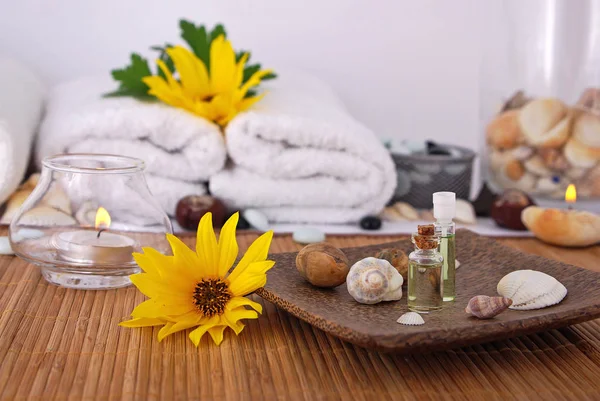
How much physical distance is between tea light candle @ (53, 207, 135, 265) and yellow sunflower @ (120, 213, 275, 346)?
0.13 meters

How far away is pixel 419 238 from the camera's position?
713mm

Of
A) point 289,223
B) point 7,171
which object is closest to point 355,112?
point 289,223

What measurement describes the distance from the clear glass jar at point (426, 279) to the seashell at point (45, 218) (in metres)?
0.41

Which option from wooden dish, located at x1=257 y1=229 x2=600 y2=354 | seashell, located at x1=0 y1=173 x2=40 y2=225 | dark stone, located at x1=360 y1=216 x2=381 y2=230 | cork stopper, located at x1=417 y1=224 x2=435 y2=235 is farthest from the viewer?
dark stone, located at x1=360 y1=216 x2=381 y2=230

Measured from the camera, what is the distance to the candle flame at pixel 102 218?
0.89 metres

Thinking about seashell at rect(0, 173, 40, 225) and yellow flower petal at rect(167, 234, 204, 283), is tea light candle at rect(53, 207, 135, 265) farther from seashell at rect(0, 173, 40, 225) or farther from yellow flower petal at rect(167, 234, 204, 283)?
seashell at rect(0, 173, 40, 225)

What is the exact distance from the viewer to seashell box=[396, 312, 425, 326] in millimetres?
661

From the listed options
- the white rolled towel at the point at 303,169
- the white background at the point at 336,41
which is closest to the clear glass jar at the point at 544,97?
the white rolled towel at the point at 303,169

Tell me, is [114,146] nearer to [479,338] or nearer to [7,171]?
[7,171]

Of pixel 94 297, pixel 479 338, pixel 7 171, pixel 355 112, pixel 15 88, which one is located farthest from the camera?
pixel 355 112

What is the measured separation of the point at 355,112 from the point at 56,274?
3.50 feet

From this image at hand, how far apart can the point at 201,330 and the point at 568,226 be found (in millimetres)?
661

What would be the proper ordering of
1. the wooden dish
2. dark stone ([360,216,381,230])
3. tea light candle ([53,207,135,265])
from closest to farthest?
the wooden dish
tea light candle ([53,207,135,265])
dark stone ([360,216,381,230])

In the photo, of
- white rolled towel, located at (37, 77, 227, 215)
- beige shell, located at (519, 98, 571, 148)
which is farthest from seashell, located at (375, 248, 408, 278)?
beige shell, located at (519, 98, 571, 148)
